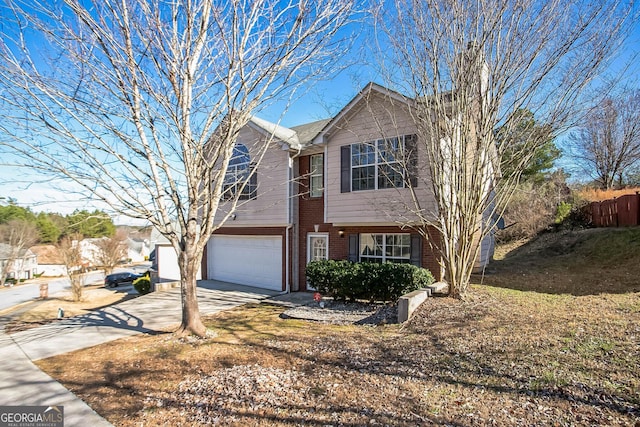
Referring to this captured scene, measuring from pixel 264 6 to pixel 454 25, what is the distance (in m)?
4.17

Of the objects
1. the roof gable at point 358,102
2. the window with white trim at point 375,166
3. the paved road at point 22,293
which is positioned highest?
the roof gable at point 358,102

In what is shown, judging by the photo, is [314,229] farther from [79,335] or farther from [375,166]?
[79,335]

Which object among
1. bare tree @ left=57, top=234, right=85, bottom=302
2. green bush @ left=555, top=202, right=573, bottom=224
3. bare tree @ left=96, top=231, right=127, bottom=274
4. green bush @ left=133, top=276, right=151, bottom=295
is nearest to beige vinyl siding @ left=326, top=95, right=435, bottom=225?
green bush @ left=555, top=202, right=573, bottom=224

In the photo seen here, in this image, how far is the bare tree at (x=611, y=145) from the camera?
2198 centimetres

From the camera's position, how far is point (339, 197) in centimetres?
1137

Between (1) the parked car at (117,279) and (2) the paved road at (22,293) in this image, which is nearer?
(2) the paved road at (22,293)

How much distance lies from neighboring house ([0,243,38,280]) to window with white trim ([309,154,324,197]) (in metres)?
46.3

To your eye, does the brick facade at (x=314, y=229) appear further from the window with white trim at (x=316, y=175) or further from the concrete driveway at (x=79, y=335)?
the concrete driveway at (x=79, y=335)

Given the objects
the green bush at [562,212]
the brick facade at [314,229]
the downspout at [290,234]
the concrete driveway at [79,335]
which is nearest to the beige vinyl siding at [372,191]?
the brick facade at [314,229]

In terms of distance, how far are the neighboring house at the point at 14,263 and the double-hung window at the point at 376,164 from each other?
4832cm

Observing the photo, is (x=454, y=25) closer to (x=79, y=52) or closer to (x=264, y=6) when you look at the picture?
(x=264, y=6)

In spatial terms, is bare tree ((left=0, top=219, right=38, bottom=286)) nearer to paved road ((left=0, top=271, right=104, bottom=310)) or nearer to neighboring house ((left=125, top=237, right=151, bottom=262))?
paved road ((left=0, top=271, right=104, bottom=310))

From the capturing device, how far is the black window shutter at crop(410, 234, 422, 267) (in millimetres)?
10062

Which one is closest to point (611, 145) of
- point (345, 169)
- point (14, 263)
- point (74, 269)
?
point (345, 169)
